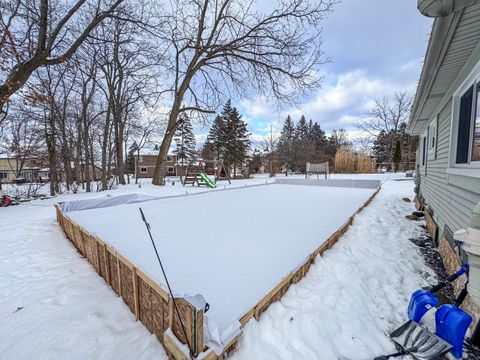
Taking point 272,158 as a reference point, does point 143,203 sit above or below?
below

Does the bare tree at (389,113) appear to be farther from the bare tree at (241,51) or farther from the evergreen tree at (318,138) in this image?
the bare tree at (241,51)

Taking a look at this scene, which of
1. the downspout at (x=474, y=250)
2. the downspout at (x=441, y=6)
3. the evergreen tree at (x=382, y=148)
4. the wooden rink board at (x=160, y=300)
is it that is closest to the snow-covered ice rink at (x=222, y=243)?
the wooden rink board at (x=160, y=300)

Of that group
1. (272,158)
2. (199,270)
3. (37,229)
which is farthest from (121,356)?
(272,158)

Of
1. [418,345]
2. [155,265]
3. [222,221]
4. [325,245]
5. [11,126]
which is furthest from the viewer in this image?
[11,126]

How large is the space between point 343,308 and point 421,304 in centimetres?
52

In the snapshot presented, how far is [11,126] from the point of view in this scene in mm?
13672

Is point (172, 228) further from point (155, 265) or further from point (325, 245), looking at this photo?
point (325, 245)

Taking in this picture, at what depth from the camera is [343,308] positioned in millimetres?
1733

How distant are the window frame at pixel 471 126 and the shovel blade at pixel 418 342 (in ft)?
4.28

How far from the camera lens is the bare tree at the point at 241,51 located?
838 centimetres

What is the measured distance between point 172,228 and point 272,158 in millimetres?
19249

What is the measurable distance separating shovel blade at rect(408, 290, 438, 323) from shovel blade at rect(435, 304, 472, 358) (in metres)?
0.07

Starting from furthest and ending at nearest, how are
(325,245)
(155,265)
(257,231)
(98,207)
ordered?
(98,207)
(257,231)
(325,245)
(155,265)

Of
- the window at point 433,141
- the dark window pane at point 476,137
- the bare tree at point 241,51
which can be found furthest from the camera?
the bare tree at point 241,51
